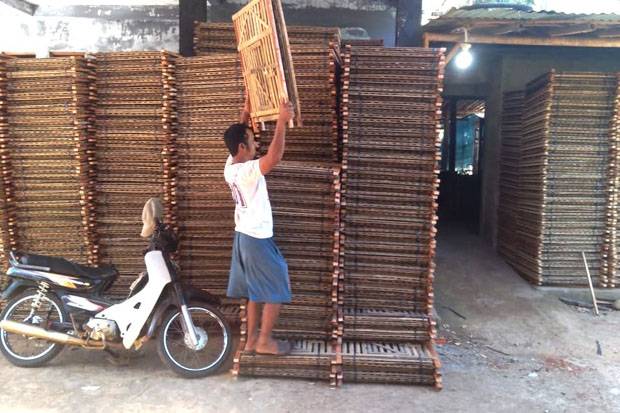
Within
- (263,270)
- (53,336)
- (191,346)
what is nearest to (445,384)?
(263,270)

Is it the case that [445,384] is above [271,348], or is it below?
below

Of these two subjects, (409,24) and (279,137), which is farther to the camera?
(409,24)

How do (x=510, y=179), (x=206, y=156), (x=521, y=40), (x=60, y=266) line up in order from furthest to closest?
(x=510, y=179) → (x=521, y=40) → (x=206, y=156) → (x=60, y=266)

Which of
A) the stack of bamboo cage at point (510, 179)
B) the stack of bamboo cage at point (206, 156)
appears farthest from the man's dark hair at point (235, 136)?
the stack of bamboo cage at point (510, 179)

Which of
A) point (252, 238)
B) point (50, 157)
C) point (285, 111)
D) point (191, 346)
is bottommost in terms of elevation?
point (191, 346)

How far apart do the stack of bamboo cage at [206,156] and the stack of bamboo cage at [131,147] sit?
5.4 inches

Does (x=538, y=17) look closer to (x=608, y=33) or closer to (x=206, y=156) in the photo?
(x=608, y=33)

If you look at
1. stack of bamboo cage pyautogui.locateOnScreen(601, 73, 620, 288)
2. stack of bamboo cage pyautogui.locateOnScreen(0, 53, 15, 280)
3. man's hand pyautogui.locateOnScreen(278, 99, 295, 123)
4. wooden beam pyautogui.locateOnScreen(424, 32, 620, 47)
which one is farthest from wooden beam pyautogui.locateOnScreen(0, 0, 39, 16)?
stack of bamboo cage pyautogui.locateOnScreen(601, 73, 620, 288)

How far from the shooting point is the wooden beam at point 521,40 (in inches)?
248

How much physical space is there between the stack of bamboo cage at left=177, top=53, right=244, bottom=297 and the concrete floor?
47.5 inches

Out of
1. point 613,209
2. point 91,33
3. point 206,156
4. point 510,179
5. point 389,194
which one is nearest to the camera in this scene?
point 389,194

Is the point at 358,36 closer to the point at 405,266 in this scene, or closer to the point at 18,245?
the point at 405,266

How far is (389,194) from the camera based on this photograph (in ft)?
16.0

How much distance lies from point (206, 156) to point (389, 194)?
6.60 ft
